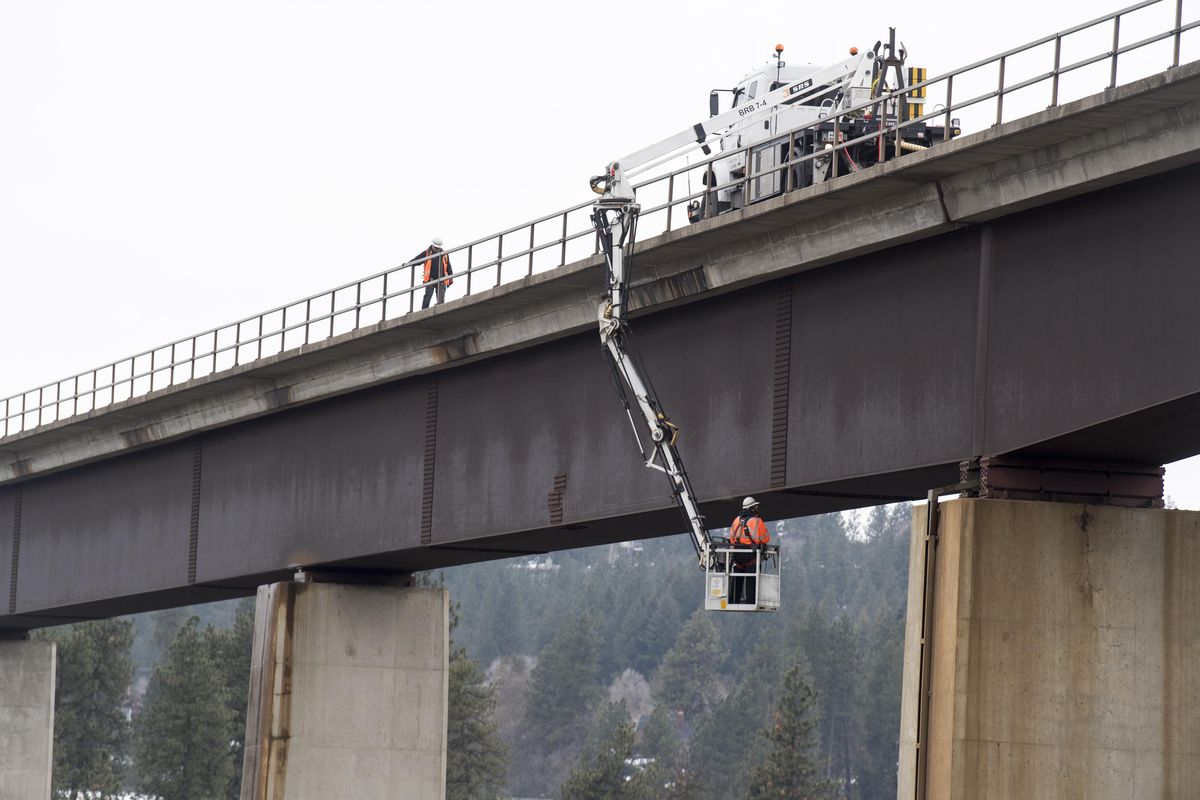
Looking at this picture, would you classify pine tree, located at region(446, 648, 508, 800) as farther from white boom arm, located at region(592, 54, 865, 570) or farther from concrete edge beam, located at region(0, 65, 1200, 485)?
white boom arm, located at region(592, 54, 865, 570)

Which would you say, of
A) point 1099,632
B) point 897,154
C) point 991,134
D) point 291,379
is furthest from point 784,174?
point 291,379

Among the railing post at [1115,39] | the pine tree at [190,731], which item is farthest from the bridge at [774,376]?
the pine tree at [190,731]

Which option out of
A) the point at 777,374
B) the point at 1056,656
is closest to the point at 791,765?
the point at 777,374

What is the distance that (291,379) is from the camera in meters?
39.3

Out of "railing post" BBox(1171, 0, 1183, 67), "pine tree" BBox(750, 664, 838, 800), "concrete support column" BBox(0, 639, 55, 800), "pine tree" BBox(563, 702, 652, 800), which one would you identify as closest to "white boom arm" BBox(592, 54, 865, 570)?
"railing post" BBox(1171, 0, 1183, 67)

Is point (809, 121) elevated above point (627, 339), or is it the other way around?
point (809, 121)

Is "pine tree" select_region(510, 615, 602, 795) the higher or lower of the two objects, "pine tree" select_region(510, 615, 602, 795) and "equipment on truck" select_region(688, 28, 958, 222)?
the lower

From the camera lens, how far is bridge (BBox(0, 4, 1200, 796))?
21.5 m

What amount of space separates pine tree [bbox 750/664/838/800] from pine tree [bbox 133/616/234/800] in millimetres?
26792

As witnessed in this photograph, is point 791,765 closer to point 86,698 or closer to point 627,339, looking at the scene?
point 86,698

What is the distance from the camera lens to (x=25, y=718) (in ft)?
189

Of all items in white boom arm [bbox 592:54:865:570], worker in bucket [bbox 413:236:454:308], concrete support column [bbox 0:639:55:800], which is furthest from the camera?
concrete support column [bbox 0:639:55:800]

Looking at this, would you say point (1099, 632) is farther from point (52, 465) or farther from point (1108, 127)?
point (52, 465)

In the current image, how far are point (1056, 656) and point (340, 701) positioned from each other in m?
19.8
